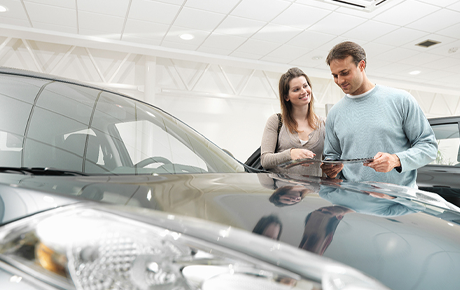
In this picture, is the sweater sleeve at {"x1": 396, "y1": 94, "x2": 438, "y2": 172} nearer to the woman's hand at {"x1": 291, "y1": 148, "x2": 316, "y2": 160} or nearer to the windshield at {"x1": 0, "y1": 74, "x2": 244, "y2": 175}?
the woman's hand at {"x1": 291, "y1": 148, "x2": 316, "y2": 160}

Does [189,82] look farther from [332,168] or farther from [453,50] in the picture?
[332,168]

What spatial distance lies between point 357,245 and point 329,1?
13.2 feet

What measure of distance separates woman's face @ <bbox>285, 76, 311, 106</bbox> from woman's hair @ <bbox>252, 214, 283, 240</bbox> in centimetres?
129

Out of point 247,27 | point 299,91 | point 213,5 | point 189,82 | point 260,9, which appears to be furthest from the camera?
point 189,82

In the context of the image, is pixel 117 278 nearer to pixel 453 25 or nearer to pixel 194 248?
pixel 194 248

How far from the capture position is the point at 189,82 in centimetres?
629

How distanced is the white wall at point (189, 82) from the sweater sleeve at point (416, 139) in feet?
16.9

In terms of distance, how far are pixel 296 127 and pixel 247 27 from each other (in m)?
3.35

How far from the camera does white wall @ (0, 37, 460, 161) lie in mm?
5363

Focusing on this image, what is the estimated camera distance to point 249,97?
6.77 metres

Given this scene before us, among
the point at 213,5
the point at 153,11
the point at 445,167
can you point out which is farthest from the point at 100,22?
the point at 445,167

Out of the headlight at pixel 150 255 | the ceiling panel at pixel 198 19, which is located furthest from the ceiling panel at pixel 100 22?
the headlight at pixel 150 255

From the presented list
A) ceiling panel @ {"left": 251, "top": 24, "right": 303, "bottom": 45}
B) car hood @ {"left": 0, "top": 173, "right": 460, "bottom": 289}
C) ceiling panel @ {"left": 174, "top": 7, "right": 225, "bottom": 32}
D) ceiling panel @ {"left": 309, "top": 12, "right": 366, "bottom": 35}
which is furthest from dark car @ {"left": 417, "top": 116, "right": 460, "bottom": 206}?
ceiling panel @ {"left": 174, "top": 7, "right": 225, "bottom": 32}

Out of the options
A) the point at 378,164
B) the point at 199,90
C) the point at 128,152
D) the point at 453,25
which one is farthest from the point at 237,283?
the point at 199,90
